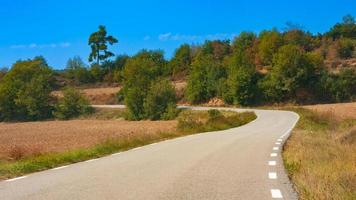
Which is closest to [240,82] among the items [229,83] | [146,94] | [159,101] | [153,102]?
[229,83]

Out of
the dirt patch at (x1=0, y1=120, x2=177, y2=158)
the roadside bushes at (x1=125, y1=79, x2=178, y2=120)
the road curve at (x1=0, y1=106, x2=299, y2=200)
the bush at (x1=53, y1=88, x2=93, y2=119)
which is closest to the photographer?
the road curve at (x1=0, y1=106, x2=299, y2=200)

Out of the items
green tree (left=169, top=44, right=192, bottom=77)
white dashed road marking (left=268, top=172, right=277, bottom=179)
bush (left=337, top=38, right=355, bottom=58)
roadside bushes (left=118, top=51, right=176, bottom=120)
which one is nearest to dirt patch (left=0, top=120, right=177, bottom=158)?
white dashed road marking (left=268, top=172, right=277, bottom=179)

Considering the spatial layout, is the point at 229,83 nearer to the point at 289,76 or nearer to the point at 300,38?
the point at 289,76

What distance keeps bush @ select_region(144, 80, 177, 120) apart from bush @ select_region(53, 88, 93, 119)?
18942 mm

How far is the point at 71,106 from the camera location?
94625 mm

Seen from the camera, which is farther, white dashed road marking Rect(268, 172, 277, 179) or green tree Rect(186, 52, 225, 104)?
green tree Rect(186, 52, 225, 104)

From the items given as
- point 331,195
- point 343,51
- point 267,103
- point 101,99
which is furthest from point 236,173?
point 343,51

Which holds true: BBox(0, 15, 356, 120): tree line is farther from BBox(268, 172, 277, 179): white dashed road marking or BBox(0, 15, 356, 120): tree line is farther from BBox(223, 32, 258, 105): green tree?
BBox(268, 172, 277, 179): white dashed road marking

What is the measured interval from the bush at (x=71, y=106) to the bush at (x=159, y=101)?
18.9 metres

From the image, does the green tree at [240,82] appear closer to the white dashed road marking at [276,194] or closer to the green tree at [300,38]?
the green tree at [300,38]

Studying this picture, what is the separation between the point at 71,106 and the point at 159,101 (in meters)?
21.9

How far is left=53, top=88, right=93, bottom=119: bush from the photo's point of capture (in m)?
93.9

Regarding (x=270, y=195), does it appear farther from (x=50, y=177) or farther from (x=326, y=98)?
(x=326, y=98)

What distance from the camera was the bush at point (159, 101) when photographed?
78938 millimetres
